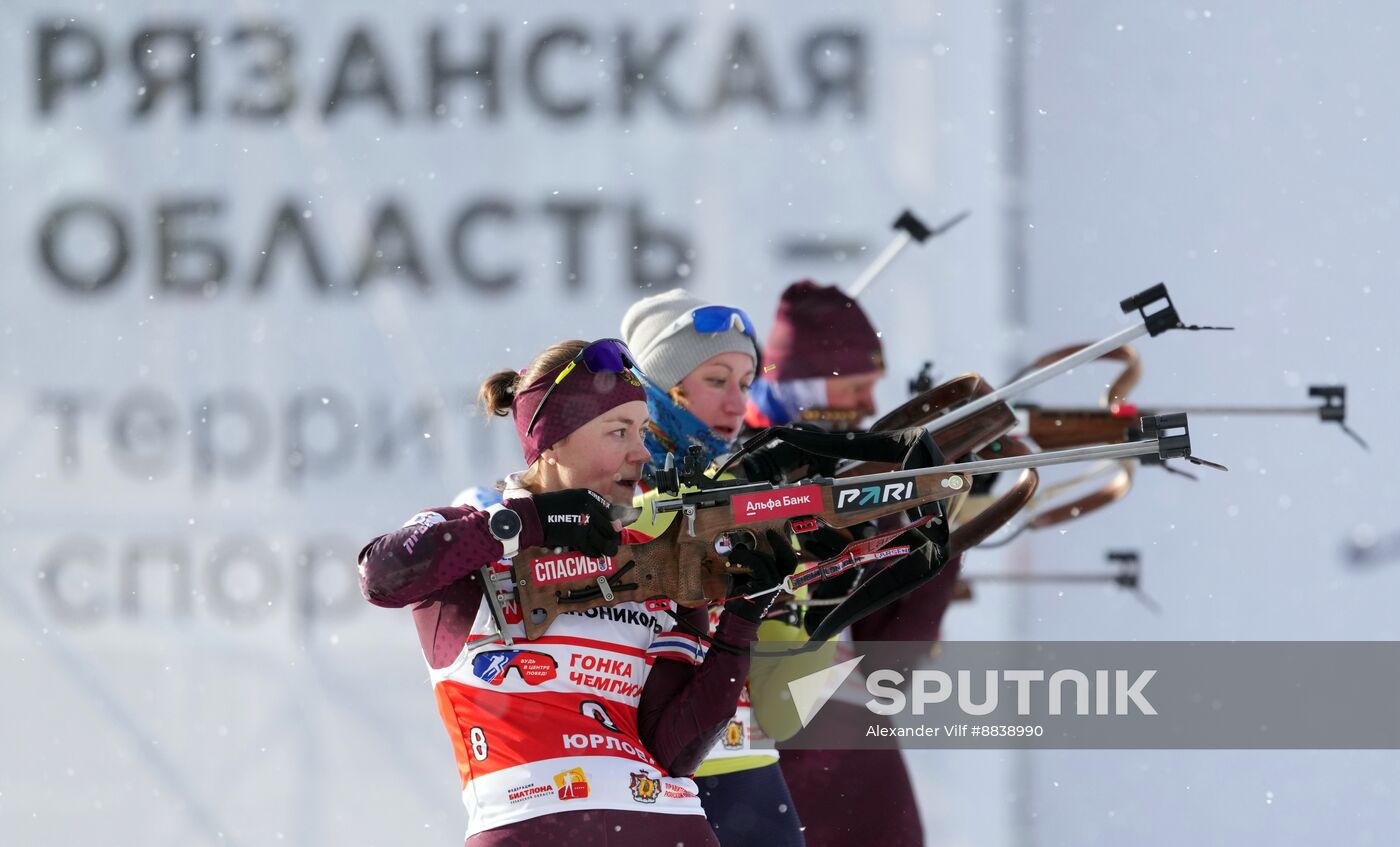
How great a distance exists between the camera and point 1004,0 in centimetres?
426

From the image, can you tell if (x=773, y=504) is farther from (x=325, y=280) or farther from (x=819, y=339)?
(x=325, y=280)

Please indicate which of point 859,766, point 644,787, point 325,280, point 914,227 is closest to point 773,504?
point 644,787

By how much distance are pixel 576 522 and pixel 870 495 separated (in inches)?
14.0

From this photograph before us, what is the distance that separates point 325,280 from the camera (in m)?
4.29

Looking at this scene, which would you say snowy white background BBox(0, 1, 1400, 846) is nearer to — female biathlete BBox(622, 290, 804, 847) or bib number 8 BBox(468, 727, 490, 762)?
female biathlete BBox(622, 290, 804, 847)

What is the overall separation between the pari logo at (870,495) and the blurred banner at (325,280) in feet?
7.33

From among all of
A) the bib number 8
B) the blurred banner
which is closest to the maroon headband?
the bib number 8

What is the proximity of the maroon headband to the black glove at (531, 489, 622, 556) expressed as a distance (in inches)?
6.9

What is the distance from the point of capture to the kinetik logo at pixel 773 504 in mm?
1964

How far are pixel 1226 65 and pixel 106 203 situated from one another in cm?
292

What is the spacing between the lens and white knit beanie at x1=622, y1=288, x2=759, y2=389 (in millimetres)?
2484

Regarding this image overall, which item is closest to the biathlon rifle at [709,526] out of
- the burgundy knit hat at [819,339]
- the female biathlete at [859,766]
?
the female biathlete at [859,766]

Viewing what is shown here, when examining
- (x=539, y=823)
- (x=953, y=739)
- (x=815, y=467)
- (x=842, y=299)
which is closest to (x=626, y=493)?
(x=815, y=467)

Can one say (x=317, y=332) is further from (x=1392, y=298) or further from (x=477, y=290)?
(x=1392, y=298)
